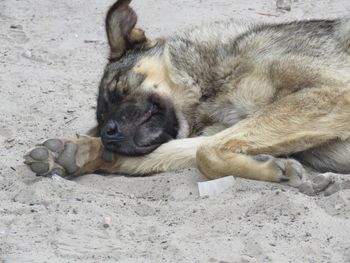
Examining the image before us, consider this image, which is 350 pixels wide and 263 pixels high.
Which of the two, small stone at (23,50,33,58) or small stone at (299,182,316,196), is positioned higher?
small stone at (299,182,316,196)

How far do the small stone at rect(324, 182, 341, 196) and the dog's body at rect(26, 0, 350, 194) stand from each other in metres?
0.21

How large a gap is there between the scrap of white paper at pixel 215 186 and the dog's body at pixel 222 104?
0.35 ft

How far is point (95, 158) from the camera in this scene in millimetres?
5703

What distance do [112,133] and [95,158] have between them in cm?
20

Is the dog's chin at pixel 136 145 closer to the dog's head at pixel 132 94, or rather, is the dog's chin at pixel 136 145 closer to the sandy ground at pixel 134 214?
the dog's head at pixel 132 94

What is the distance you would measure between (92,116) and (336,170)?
81.8 inches

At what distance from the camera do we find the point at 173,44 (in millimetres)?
6328

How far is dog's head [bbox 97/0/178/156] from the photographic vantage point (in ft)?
18.9

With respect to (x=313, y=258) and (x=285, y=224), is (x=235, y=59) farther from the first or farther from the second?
(x=313, y=258)

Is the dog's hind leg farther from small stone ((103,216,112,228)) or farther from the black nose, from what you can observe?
small stone ((103,216,112,228))

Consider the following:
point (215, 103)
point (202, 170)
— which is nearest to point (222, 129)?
point (215, 103)

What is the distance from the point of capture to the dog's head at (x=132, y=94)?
5.76m

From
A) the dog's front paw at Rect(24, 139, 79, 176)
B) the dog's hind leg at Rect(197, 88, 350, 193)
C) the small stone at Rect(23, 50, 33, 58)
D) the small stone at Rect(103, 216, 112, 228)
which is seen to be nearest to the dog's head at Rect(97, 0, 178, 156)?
the dog's front paw at Rect(24, 139, 79, 176)

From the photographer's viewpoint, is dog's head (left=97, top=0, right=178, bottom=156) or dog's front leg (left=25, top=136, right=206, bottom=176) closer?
dog's front leg (left=25, top=136, right=206, bottom=176)
